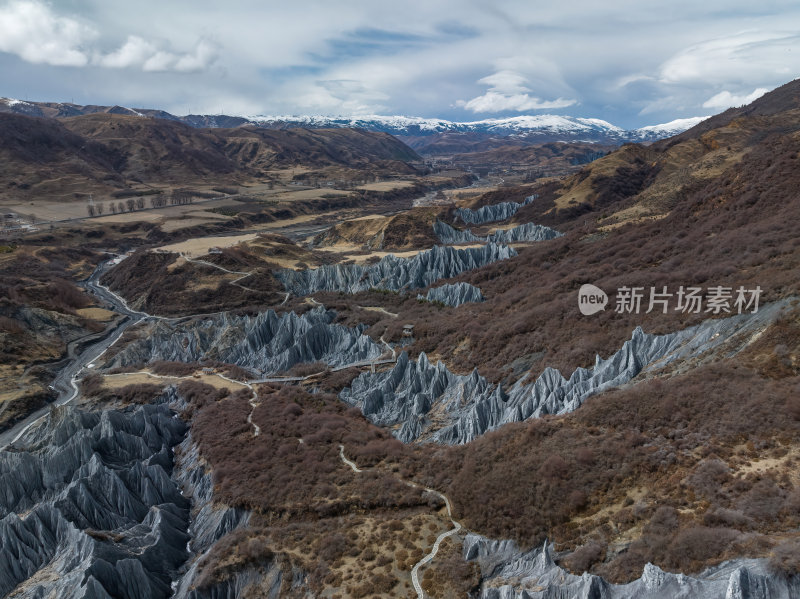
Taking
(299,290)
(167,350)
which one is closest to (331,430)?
(167,350)

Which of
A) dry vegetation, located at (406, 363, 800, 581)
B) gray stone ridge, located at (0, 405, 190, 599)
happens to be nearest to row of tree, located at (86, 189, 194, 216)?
gray stone ridge, located at (0, 405, 190, 599)

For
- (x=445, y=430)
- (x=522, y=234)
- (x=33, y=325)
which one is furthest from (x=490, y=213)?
(x=445, y=430)

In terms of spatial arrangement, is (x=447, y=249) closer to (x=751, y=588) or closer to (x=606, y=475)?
(x=606, y=475)

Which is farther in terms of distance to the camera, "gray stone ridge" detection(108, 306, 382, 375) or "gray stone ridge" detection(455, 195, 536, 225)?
"gray stone ridge" detection(455, 195, 536, 225)

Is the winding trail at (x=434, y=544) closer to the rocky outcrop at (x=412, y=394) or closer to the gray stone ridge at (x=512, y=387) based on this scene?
the gray stone ridge at (x=512, y=387)

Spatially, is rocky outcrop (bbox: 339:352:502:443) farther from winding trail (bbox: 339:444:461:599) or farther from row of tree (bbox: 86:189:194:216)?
row of tree (bbox: 86:189:194:216)

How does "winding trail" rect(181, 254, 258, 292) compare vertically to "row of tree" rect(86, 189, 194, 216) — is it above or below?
below
